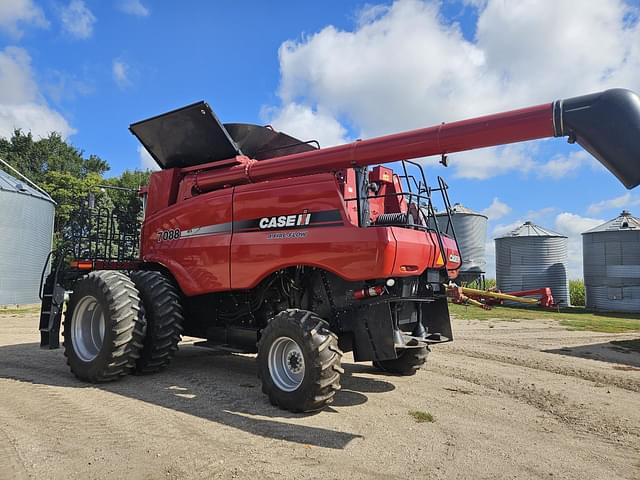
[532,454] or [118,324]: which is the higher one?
[118,324]

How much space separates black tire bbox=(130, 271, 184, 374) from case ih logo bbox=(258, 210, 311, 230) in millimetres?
1793

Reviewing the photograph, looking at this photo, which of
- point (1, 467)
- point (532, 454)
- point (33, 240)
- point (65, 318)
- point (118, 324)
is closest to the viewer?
point (1, 467)

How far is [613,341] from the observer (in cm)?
1202

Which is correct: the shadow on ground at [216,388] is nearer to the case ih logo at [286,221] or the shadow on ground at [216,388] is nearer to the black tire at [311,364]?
the black tire at [311,364]

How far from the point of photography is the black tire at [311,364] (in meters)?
5.32

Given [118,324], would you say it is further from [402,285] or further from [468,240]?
[468,240]

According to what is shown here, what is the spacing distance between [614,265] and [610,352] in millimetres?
16358

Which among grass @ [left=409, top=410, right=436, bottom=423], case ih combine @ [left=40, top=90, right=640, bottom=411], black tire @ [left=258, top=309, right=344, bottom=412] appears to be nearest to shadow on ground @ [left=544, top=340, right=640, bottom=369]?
case ih combine @ [left=40, top=90, right=640, bottom=411]


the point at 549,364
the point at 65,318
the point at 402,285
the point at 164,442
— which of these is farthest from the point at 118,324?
the point at 549,364

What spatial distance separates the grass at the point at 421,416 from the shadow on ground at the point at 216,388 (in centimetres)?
74

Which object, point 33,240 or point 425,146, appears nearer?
point 425,146

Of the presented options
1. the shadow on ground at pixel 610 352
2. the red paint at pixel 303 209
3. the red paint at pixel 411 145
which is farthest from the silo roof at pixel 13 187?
the shadow on ground at pixel 610 352

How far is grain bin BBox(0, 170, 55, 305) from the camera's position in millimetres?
22844

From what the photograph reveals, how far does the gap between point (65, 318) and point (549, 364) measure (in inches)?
316
